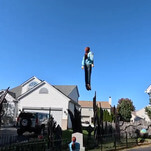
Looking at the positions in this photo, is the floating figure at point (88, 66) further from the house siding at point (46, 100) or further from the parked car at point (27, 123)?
the house siding at point (46, 100)

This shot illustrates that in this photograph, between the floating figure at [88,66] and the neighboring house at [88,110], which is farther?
the neighboring house at [88,110]

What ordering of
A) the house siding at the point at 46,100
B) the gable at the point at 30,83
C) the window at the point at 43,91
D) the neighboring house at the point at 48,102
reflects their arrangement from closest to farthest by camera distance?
1. the neighboring house at the point at 48,102
2. the house siding at the point at 46,100
3. the window at the point at 43,91
4. the gable at the point at 30,83

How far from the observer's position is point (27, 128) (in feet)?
46.4

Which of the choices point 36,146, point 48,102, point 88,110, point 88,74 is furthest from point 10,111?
point 88,110

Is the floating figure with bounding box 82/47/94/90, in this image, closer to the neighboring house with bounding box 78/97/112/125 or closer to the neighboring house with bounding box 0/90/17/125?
the neighboring house with bounding box 0/90/17/125

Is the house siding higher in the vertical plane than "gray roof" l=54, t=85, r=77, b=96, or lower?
lower

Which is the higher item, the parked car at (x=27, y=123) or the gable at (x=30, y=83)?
the gable at (x=30, y=83)

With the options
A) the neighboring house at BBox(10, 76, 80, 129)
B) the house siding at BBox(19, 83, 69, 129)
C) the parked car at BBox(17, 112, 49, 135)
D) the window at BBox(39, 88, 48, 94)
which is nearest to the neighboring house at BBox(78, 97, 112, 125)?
the neighboring house at BBox(10, 76, 80, 129)

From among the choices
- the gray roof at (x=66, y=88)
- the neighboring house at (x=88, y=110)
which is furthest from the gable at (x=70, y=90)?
the neighboring house at (x=88, y=110)

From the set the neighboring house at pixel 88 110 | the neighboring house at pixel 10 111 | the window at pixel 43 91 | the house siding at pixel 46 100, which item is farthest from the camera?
the neighboring house at pixel 88 110

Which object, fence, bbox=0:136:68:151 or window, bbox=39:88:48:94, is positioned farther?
window, bbox=39:88:48:94

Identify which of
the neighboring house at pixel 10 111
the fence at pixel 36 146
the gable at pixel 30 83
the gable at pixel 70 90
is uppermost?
the gable at pixel 30 83

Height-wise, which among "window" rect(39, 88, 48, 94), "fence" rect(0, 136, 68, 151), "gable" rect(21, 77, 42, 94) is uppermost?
"gable" rect(21, 77, 42, 94)

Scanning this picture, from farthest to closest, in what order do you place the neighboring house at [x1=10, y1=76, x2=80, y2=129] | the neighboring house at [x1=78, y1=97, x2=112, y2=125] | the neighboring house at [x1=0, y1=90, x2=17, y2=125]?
the neighboring house at [x1=78, y1=97, x2=112, y2=125] → the neighboring house at [x1=0, y1=90, x2=17, y2=125] → the neighboring house at [x1=10, y1=76, x2=80, y2=129]
